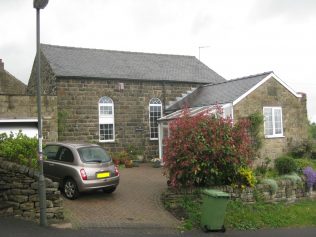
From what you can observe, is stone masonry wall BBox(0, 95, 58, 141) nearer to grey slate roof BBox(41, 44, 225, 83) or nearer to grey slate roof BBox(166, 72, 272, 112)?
grey slate roof BBox(41, 44, 225, 83)

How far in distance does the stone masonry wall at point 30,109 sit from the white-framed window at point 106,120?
346cm

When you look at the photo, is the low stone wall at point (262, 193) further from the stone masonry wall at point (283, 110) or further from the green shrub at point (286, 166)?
the stone masonry wall at point (283, 110)

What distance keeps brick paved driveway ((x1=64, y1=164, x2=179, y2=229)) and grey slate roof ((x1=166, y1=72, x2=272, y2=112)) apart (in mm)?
7525

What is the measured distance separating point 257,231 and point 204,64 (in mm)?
21739

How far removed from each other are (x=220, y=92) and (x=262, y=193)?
1032 cm

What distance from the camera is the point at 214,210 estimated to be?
34.4 ft

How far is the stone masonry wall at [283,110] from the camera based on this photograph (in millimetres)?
20453

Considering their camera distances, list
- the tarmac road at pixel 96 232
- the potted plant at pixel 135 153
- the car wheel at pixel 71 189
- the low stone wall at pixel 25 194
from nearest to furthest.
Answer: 1. the tarmac road at pixel 96 232
2. the low stone wall at pixel 25 194
3. the car wheel at pixel 71 189
4. the potted plant at pixel 135 153

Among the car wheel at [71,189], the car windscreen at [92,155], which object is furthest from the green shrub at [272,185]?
the car wheel at [71,189]

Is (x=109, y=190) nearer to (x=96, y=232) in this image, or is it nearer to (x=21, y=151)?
(x=21, y=151)

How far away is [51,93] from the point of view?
886 inches

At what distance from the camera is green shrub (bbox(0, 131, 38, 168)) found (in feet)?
38.1

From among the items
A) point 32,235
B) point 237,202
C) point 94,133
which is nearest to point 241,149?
point 237,202

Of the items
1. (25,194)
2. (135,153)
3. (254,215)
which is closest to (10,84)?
(135,153)
